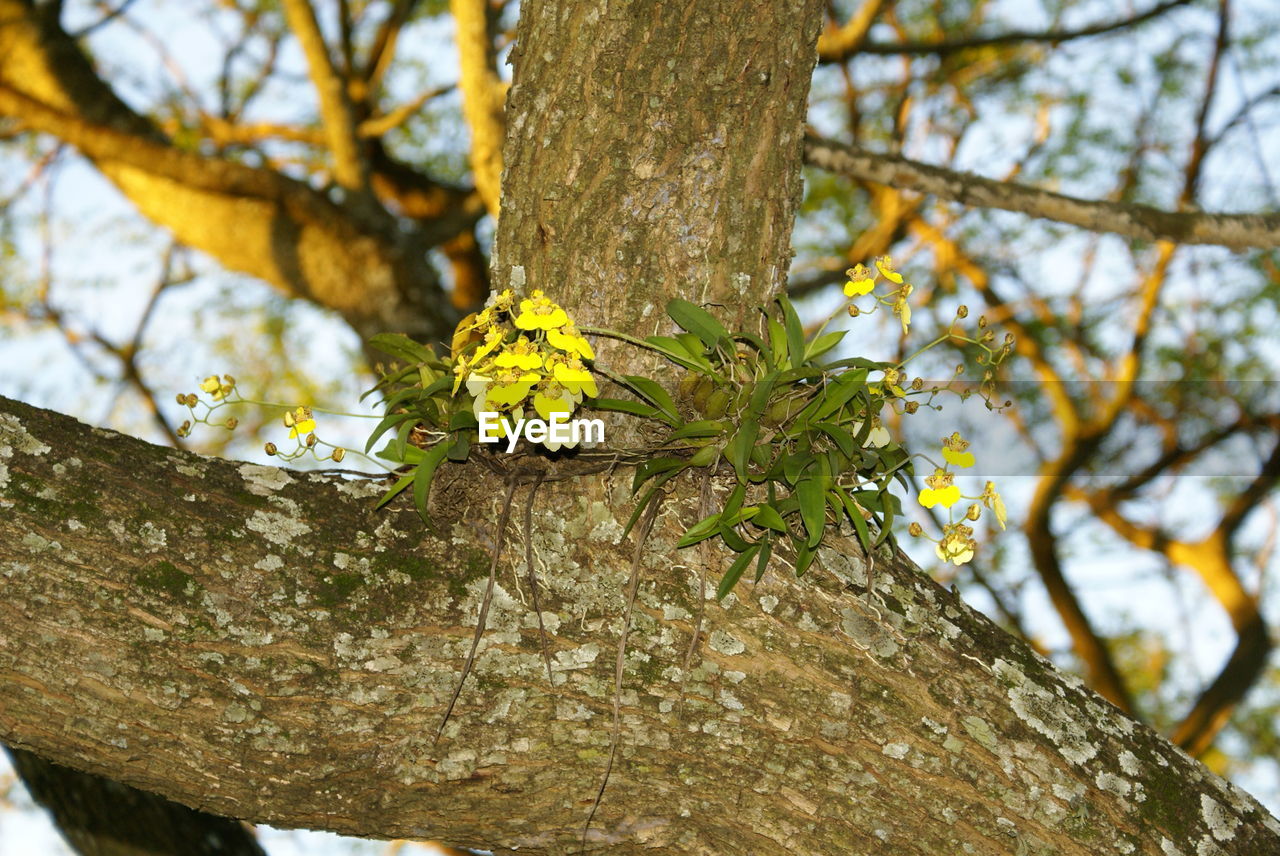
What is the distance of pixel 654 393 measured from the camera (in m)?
1.69

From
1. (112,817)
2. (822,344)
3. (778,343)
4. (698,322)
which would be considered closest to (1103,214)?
(822,344)

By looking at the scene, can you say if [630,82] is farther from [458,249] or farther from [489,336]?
[458,249]

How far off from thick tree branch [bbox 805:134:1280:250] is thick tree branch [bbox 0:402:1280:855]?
1.62m

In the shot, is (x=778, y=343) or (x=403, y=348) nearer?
(x=778, y=343)

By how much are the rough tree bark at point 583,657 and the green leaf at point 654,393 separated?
0.46 feet

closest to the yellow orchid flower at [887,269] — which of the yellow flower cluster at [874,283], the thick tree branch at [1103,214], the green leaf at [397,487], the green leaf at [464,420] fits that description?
the yellow flower cluster at [874,283]

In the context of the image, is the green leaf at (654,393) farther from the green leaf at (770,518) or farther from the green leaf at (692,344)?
the green leaf at (770,518)

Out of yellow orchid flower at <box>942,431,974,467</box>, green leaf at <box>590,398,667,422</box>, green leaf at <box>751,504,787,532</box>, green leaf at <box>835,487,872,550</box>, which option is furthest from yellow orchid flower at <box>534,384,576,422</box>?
yellow orchid flower at <box>942,431,974,467</box>

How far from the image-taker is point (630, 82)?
1.82m

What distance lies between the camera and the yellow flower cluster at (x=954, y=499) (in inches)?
63.9

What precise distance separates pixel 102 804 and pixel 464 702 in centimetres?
184

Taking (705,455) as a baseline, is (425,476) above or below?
below

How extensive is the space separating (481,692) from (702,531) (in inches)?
16.4

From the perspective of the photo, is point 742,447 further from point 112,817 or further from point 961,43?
point 961,43
